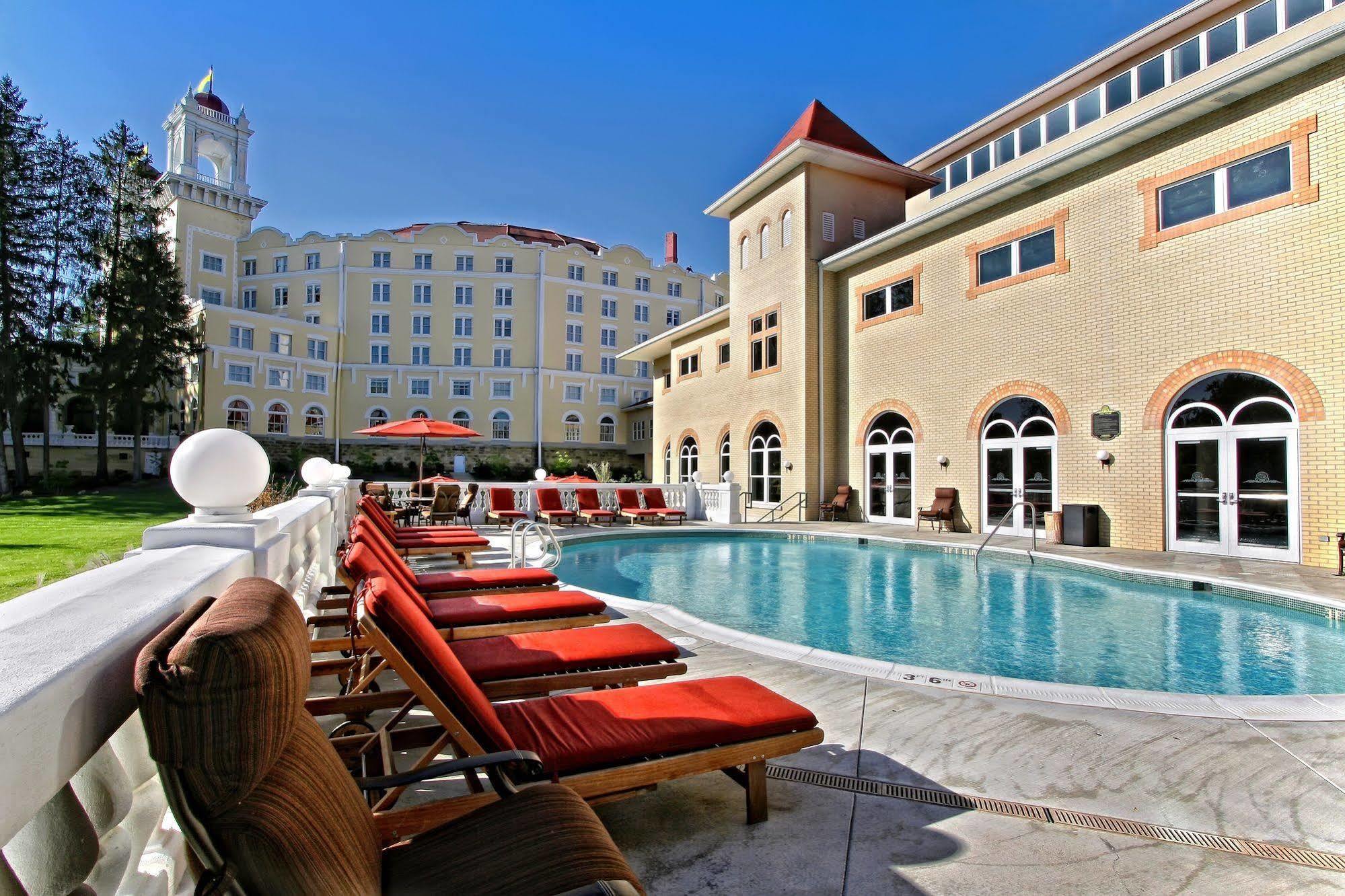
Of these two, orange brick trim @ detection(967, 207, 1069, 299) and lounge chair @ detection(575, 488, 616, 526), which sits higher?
orange brick trim @ detection(967, 207, 1069, 299)

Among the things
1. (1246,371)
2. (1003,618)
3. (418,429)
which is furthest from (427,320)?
(1003,618)

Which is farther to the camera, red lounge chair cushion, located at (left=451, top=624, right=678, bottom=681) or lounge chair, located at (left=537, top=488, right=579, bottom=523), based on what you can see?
lounge chair, located at (left=537, top=488, right=579, bottom=523)

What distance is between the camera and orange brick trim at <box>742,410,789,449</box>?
19.8 metres

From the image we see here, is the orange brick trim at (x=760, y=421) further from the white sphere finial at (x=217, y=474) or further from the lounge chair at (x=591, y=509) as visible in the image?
the white sphere finial at (x=217, y=474)

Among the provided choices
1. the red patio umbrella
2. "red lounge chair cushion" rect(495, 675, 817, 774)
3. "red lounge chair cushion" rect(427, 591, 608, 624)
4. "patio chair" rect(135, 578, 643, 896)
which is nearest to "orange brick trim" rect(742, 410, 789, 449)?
the red patio umbrella

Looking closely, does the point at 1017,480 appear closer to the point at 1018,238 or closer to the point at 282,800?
the point at 1018,238

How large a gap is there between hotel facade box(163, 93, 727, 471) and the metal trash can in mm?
30187

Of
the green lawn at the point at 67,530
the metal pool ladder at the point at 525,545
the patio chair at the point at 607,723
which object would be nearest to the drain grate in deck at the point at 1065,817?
the patio chair at the point at 607,723

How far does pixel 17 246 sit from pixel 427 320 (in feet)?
67.3

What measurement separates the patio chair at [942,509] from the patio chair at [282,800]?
14917mm

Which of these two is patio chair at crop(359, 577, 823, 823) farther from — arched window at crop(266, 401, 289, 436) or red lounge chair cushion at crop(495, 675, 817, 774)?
arched window at crop(266, 401, 289, 436)

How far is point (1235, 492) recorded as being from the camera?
35.7ft

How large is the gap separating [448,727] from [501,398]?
4405 centimetres

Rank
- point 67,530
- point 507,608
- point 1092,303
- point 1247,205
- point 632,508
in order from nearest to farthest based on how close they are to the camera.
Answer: point 507,608
point 1247,205
point 67,530
point 1092,303
point 632,508
